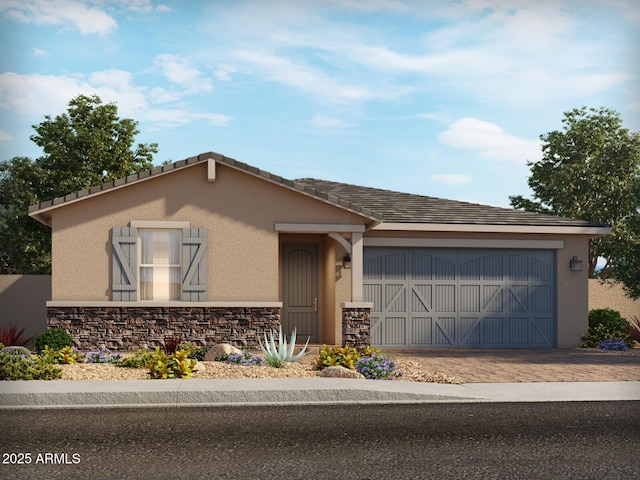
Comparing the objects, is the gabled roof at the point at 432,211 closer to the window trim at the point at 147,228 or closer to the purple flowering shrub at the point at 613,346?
the purple flowering shrub at the point at 613,346

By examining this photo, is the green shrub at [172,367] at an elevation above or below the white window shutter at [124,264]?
below

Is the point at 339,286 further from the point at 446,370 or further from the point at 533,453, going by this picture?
the point at 533,453

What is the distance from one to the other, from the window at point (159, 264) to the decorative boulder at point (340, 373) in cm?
549

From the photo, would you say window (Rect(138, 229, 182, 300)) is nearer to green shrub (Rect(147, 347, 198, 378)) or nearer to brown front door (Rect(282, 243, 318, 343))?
brown front door (Rect(282, 243, 318, 343))

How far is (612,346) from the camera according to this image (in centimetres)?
1961

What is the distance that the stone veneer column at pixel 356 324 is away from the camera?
1762 cm

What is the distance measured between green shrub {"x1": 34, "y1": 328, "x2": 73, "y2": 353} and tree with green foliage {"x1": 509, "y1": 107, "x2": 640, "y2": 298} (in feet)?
73.1

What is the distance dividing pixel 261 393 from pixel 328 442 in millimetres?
3051

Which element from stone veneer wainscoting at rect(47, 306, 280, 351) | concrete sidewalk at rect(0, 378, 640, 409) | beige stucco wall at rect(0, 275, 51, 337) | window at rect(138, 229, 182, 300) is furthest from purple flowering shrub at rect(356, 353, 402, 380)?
beige stucco wall at rect(0, 275, 51, 337)

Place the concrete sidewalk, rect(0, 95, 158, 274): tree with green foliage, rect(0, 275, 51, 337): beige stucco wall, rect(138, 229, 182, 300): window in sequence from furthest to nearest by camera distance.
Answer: rect(0, 95, 158, 274): tree with green foliage
rect(0, 275, 51, 337): beige stucco wall
rect(138, 229, 182, 300): window
the concrete sidewalk

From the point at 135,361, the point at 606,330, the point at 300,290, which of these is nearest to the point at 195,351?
the point at 135,361

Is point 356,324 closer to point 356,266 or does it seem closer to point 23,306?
point 356,266

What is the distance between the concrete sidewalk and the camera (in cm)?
1105

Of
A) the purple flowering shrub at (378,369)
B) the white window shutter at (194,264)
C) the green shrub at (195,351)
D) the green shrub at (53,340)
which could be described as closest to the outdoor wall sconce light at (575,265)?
the purple flowering shrub at (378,369)
